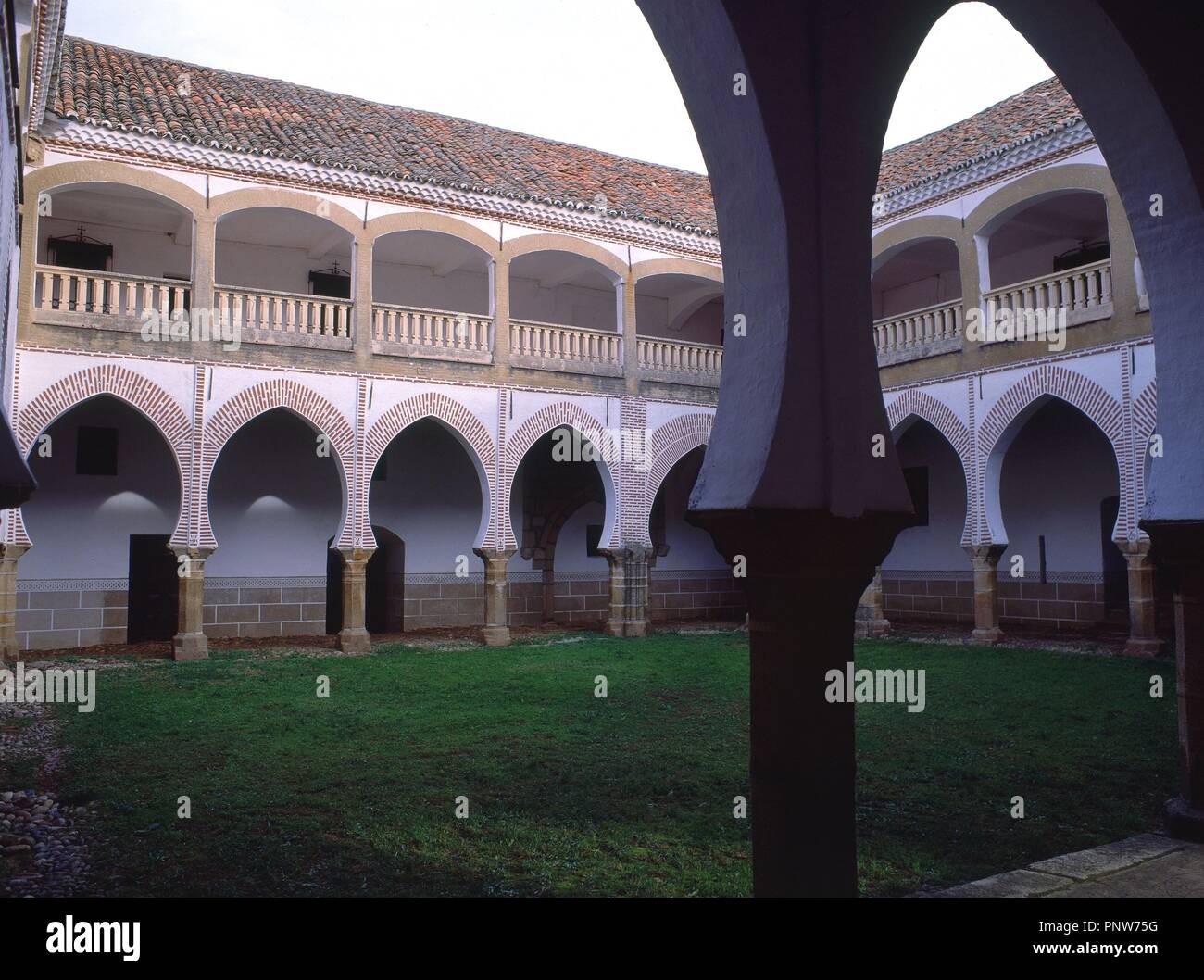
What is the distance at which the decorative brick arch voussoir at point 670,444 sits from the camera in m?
17.9

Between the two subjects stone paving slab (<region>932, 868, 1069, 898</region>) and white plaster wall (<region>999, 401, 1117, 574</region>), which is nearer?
stone paving slab (<region>932, 868, 1069, 898</region>)

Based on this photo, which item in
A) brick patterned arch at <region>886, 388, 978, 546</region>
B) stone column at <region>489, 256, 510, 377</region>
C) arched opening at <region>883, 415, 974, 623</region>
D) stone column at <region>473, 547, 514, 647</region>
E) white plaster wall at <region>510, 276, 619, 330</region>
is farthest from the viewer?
white plaster wall at <region>510, 276, 619, 330</region>

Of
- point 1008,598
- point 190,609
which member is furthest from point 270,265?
point 1008,598

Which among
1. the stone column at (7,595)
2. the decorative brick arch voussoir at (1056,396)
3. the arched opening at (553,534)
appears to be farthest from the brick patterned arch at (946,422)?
the stone column at (7,595)

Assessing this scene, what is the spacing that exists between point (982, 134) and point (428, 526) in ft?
40.1

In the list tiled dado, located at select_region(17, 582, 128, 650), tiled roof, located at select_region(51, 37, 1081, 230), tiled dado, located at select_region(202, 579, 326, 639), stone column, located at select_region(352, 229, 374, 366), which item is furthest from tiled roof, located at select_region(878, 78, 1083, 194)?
tiled dado, located at select_region(17, 582, 128, 650)

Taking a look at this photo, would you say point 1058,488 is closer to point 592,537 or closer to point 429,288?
point 592,537

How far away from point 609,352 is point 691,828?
13.1 m

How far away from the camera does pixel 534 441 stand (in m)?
17.1

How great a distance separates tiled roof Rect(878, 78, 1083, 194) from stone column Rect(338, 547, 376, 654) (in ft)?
36.2

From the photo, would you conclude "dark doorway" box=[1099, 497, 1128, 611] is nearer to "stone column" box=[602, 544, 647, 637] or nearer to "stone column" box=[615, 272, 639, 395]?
"stone column" box=[602, 544, 647, 637]

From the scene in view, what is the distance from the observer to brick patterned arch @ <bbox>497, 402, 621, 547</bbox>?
16.3 m

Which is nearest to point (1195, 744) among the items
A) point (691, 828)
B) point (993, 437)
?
point (691, 828)
